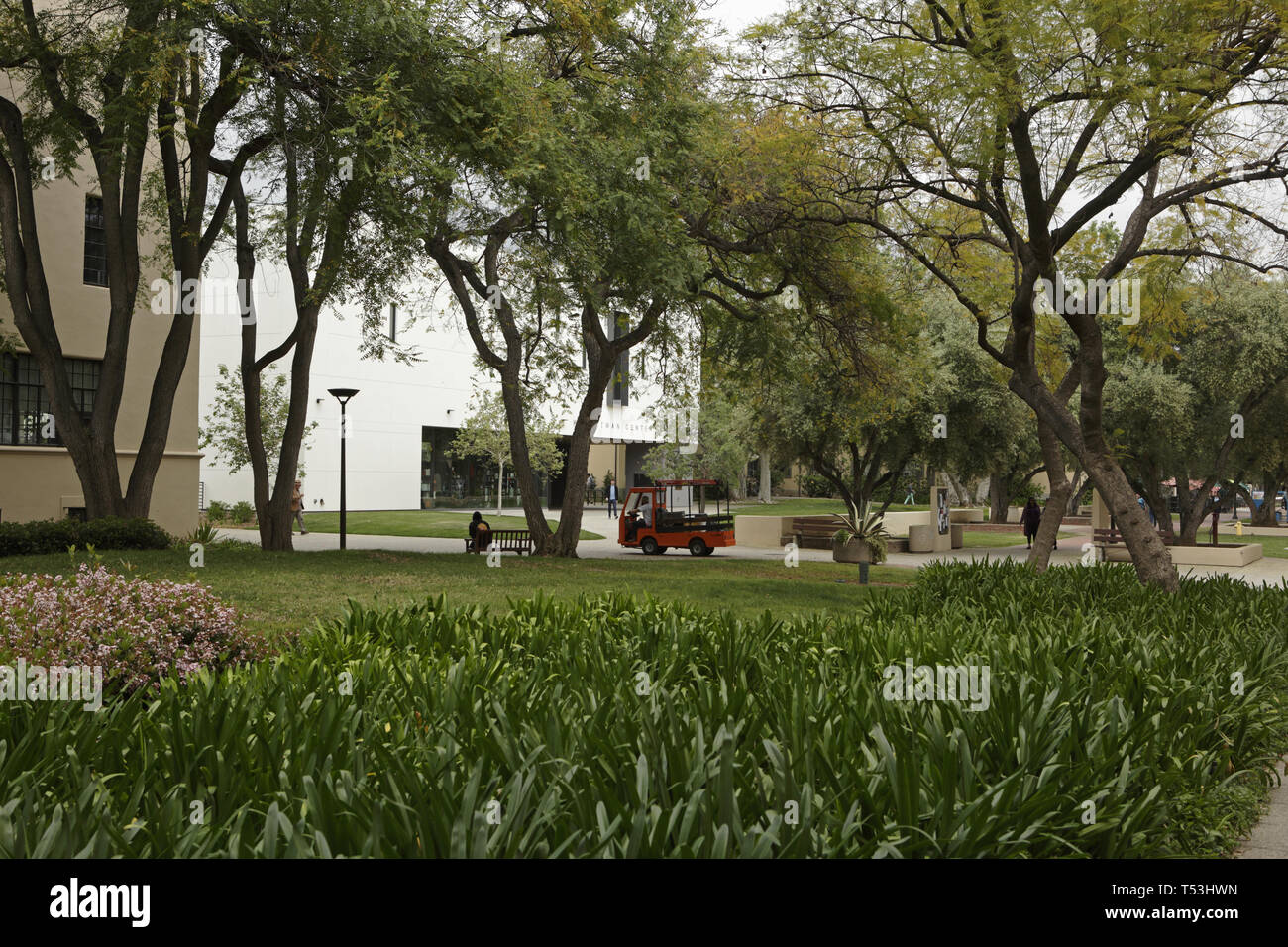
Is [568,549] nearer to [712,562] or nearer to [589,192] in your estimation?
[712,562]

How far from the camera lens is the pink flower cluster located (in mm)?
6285

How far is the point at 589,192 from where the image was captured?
1383cm

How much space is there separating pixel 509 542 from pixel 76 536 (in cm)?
878

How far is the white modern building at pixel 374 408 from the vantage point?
41.9 meters

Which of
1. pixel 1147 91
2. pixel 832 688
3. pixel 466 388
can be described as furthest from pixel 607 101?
pixel 466 388

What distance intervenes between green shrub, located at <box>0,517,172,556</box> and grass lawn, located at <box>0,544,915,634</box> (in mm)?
529

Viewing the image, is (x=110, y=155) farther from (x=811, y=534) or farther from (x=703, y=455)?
(x=703, y=455)

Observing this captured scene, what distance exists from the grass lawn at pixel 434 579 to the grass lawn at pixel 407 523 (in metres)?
13.5

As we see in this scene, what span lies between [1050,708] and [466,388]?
148 feet

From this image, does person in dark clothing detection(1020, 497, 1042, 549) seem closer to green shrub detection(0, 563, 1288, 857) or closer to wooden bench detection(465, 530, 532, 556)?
wooden bench detection(465, 530, 532, 556)

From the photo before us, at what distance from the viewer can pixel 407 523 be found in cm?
3719

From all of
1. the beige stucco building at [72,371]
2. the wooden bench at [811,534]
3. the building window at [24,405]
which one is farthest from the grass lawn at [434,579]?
the wooden bench at [811,534]

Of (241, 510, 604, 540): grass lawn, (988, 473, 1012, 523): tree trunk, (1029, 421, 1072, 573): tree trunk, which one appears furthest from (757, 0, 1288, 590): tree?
(988, 473, 1012, 523): tree trunk

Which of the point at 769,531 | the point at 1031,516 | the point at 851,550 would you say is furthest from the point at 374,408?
the point at 1031,516
